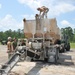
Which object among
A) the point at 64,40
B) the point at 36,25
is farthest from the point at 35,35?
the point at 64,40

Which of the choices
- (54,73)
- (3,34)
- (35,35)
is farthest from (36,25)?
(3,34)

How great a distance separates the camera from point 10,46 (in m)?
16.7

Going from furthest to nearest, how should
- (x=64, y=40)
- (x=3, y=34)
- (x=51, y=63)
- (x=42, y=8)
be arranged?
1. (x=3, y=34)
2. (x=64, y=40)
3. (x=42, y=8)
4. (x=51, y=63)

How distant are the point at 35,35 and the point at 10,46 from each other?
9.72 ft

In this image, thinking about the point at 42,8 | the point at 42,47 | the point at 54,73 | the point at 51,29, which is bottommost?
the point at 54,73

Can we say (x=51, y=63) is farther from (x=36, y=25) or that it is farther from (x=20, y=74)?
(x=20, y=74)

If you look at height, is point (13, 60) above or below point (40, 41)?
below

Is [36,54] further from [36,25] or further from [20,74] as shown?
[20,74]

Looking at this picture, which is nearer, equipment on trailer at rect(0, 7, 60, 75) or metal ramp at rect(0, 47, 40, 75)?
metal ramp at rect(0, 47, 40, 75)

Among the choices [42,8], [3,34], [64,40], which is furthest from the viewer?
[3,34]

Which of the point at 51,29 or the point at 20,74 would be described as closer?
the point at 20,74

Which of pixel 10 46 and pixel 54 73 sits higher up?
pixel 10 46

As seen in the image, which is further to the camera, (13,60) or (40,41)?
(40,41)

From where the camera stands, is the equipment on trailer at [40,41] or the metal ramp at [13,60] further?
the equipment on trailer at [40,41]
